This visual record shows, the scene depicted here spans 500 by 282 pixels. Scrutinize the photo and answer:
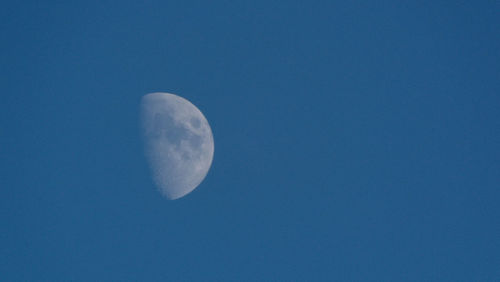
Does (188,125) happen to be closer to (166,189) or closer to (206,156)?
(206,156)

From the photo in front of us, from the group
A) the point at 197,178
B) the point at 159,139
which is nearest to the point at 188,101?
the point at 159,139

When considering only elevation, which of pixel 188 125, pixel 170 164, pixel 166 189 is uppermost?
pixel 188 125

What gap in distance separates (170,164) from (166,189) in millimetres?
1168

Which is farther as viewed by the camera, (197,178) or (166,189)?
(197,178)

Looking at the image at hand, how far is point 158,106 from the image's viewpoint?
48.8 feet

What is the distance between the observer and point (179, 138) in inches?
587

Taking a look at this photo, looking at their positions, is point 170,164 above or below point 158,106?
below

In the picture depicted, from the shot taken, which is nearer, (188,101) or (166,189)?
(166,189)

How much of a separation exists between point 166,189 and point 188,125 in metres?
2.87

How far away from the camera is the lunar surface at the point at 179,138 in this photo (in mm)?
14562

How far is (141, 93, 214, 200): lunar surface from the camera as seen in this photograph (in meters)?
14.6

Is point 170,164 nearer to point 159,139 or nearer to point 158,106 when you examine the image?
point 159,139

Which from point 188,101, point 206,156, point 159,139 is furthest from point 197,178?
point 188,101

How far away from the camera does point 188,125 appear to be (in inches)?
589
